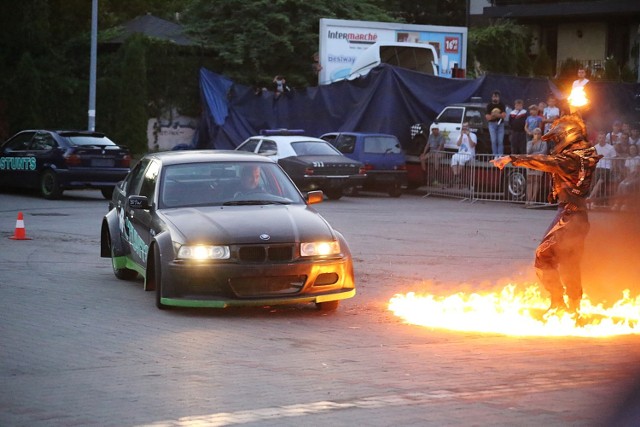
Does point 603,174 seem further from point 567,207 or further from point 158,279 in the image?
point 158,279

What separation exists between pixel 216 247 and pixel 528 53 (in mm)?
42750

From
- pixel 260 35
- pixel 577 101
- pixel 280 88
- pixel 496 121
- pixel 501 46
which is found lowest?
pixel 496 121

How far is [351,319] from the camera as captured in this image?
10.4 metres

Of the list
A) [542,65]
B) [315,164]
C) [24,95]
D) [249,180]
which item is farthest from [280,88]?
[249,180]

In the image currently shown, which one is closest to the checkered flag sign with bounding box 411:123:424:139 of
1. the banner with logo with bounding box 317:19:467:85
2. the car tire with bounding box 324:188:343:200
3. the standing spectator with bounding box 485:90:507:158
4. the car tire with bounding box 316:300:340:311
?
the standing spectator with bounding box 485:90:507:158

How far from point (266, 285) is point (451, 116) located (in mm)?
19225

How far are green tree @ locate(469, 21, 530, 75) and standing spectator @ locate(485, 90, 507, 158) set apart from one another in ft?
74.2

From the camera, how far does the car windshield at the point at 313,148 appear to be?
27.4 meters

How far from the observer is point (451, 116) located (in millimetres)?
28828

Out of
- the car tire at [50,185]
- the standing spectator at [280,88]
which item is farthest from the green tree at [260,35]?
the car tire at [50,185]

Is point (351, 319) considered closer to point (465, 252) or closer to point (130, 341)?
point (130, 341)

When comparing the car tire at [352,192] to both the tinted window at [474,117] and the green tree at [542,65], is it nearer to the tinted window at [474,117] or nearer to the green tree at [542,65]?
the tinted window at [474,117]

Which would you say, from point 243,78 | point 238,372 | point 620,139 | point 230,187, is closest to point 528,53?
point 243,78

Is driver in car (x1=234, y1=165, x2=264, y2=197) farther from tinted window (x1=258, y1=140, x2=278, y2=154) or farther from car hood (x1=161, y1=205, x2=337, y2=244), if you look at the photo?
tinted window (x1=258, y1=140, x2=278, y2=154)
